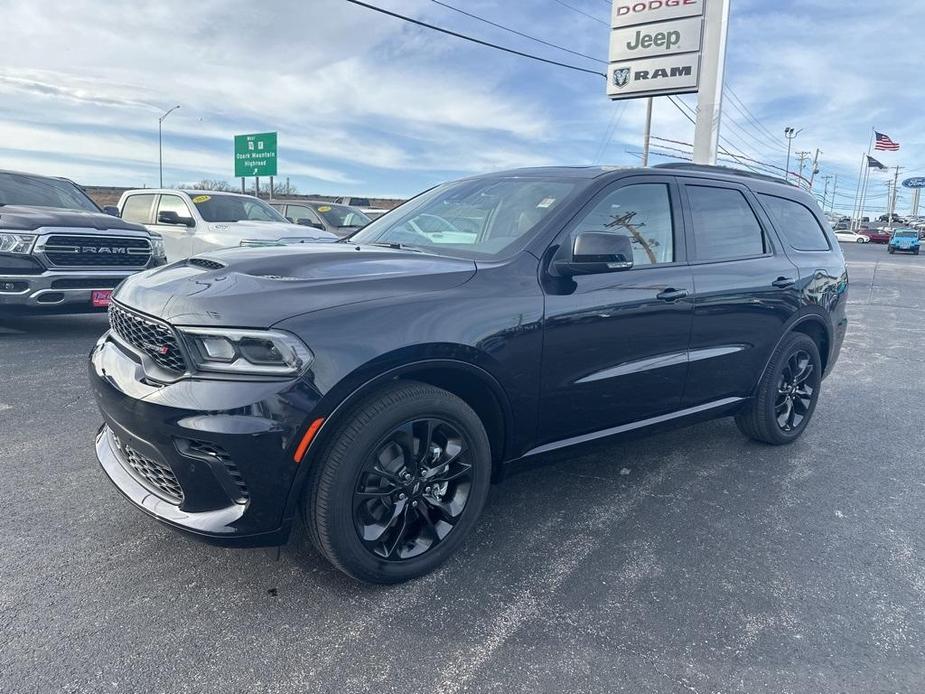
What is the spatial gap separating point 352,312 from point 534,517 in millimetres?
1571

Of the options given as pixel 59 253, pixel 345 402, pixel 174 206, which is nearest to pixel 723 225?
pixel 345 402

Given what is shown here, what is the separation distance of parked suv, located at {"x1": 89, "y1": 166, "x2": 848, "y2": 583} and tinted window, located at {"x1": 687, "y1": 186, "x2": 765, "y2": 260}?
19mm

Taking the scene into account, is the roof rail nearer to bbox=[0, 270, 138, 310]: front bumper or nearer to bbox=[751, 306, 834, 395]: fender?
bbox=[751, 306, 834, 395]: fender

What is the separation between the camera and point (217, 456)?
7.44 feet

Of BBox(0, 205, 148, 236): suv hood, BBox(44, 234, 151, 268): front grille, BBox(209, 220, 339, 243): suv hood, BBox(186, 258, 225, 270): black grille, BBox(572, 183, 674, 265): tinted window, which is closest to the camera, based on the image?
BBox(186, 258, 225, 270): black grille

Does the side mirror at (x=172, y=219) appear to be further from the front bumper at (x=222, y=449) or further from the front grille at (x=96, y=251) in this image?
the front bumper at (x=222, y=449)

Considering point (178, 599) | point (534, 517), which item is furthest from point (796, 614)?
point (178, 599)

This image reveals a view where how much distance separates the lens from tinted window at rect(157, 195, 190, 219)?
1109cm

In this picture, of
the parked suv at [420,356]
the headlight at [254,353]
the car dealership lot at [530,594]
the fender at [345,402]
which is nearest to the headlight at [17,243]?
the car dealership lot at [530,594]

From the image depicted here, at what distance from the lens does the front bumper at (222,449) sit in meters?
2.24

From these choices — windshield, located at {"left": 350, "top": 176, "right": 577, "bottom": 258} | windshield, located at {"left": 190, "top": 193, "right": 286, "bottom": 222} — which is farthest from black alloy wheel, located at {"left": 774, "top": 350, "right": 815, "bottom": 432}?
windshield, located at {"left": 190, "top": 193, "right": 286, "bottom": 222}

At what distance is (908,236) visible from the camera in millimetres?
43781

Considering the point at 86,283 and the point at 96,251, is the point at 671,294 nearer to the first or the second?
the point at 86,283

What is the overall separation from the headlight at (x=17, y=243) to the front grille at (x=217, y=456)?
5.59m
